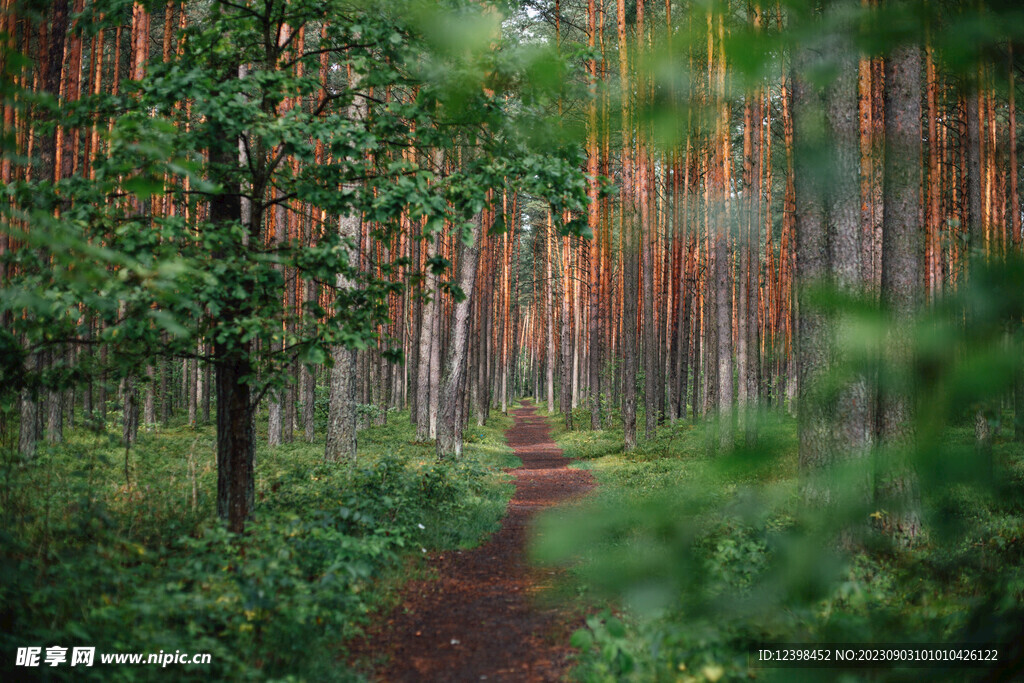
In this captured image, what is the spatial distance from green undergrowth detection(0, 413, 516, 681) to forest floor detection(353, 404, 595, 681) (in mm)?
298

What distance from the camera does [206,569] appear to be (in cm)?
495

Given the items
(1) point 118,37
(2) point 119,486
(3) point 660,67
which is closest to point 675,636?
(3) point 660,67

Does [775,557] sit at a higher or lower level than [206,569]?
higher

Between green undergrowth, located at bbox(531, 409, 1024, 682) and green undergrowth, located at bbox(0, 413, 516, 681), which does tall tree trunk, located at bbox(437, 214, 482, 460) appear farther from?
green undergrowth, located at bbox(531, 409, 1024, 682)

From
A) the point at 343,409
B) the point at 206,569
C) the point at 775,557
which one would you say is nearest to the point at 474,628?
the point at 206,569

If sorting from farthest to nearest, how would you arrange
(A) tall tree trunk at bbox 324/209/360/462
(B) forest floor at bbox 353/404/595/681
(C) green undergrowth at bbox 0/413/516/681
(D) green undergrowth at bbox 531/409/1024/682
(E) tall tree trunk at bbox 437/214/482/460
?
(E) tall tree trunk at bbox 437/214/482/460, (A) tall tree trunk at bbox 324/209/360/462, (B) forest floor at bbox 353/404/595/681, (C) green undergrowth at bbox 0/413/516/681, (D) green undergrowth at bbox 531/409/1024/682

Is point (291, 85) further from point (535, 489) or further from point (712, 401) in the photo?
point (712, 401)

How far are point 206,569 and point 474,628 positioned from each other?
2.32 meters

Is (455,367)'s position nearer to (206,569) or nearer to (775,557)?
(206,569)

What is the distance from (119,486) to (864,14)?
10156mm

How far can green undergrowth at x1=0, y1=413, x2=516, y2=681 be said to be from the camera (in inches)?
156

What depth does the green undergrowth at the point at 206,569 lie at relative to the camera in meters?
3.97

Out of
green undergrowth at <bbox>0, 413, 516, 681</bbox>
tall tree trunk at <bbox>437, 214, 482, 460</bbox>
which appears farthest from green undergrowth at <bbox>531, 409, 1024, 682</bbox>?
tall tree trunk at <bbox>437, 214, 482, 460</bbox>

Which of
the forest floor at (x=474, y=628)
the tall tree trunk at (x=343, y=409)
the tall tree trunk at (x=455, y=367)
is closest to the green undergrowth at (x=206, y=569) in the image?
the forest floor at (x=474, y=628)
